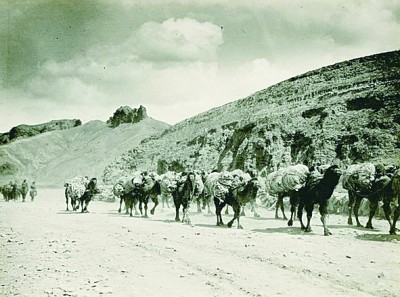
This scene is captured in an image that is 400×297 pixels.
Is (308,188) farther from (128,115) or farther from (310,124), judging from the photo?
(128,115)

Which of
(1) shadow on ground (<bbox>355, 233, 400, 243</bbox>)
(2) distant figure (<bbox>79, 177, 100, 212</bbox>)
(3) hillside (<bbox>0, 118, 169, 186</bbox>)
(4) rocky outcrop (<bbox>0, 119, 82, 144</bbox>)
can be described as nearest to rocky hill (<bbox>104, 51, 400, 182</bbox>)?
(1) shadow on ground (<bbox>355, 233, 400, 243</bbox>)

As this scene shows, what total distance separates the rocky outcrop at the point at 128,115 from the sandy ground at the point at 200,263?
448 ft

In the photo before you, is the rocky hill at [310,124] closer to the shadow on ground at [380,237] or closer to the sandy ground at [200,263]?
the shadow on ground at [380,237]

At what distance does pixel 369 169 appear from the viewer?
1599 centimetres

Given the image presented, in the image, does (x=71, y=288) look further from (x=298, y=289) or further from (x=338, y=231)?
(x=338, y=231)

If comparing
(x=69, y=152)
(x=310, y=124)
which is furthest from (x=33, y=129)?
(x=310, y=124)

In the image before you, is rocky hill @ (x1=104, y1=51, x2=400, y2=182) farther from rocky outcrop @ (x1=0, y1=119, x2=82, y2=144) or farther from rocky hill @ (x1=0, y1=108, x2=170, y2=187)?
rocky outcrop @ (x1=0, y1=119, x2=82, y2=144)

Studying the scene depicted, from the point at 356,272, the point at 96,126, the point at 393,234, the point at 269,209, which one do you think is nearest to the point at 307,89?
the point at 269,209

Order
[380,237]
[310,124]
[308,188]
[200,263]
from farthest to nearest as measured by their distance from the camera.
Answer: [310,124], [308,188], [380,237], [200,263]

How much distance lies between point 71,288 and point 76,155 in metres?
132

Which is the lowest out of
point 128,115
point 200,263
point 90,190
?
point 200,263

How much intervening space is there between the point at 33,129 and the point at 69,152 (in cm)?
5764

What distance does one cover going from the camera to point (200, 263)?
30.5 ft

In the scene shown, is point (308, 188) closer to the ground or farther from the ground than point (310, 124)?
closer to the ground
